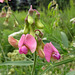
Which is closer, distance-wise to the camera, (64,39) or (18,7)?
(64,39)

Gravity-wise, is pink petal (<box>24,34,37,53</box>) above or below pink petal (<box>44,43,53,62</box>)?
above

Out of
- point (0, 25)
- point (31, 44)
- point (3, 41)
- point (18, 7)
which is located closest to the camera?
point (31, 44)

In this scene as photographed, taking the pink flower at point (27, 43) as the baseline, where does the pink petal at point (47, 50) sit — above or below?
below

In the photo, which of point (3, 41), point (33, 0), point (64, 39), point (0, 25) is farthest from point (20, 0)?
point (64, 39)

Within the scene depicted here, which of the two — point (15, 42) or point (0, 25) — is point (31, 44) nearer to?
point (15, 42)

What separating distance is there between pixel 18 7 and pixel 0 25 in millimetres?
13745

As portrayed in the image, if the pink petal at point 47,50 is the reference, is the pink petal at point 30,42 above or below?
above

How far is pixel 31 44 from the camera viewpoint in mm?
407

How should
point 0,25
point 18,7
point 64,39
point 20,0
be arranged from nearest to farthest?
point 64,39, point 0,25, point 18,7, point 20,0

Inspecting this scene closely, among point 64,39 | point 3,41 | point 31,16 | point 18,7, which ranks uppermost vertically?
point 18,7

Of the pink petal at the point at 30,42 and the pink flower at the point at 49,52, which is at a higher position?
the pink petal at the point at 30,42

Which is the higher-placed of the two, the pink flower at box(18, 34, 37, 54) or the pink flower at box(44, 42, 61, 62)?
the pink flower at box(18, 34, 37, 54)

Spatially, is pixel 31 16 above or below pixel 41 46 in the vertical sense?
above

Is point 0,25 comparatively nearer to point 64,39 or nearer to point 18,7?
point 64,39
